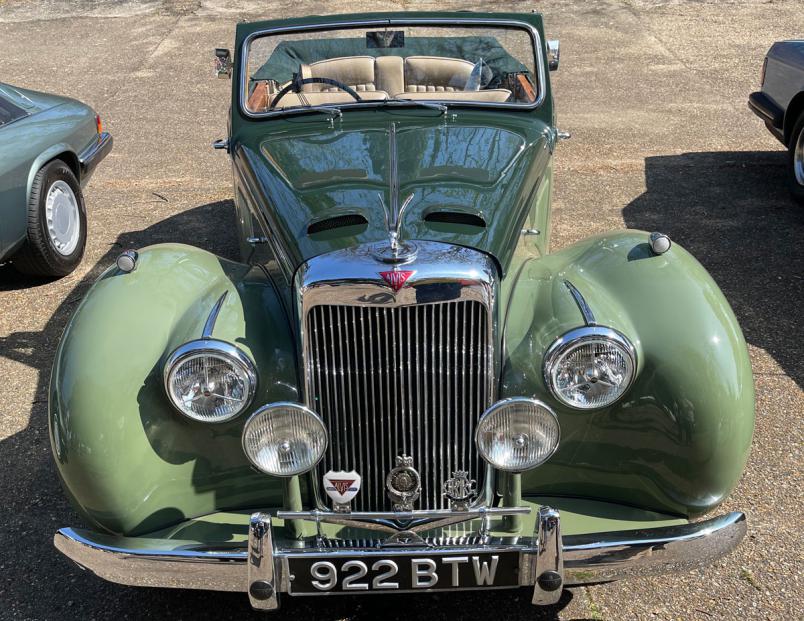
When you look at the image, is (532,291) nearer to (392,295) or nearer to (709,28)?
(392,295)

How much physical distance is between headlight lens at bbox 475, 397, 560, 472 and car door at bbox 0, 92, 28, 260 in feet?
12.6

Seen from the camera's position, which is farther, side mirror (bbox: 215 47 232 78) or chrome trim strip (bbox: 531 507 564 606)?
A: side mirror (bbox: 215 47 232 78)

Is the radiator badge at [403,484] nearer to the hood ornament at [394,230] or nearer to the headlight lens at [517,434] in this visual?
the headlight lens at [517,434]

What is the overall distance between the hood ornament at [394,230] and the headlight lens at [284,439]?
0.54 m

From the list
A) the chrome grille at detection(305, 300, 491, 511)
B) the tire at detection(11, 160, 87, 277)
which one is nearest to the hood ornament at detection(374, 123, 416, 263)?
the chrome grille at detection(305, 300, 491, 511)

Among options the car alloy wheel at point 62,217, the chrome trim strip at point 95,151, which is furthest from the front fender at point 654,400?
the chrome trim strip at point 95,151

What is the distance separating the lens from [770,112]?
277 inches

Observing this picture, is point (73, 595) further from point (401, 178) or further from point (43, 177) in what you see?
point (43, 177)

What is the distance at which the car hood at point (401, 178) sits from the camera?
2977 mm

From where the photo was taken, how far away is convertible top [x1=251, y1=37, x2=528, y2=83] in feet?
15.0

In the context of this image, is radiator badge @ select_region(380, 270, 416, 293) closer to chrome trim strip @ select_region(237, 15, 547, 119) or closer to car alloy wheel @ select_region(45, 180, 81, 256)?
chrome trim strip @ select_region(237, 15, 547, 119)

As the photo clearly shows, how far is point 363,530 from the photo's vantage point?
2.78m

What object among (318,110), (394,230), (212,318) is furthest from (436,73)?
(212,318)

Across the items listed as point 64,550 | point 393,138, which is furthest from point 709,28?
point 64,550
